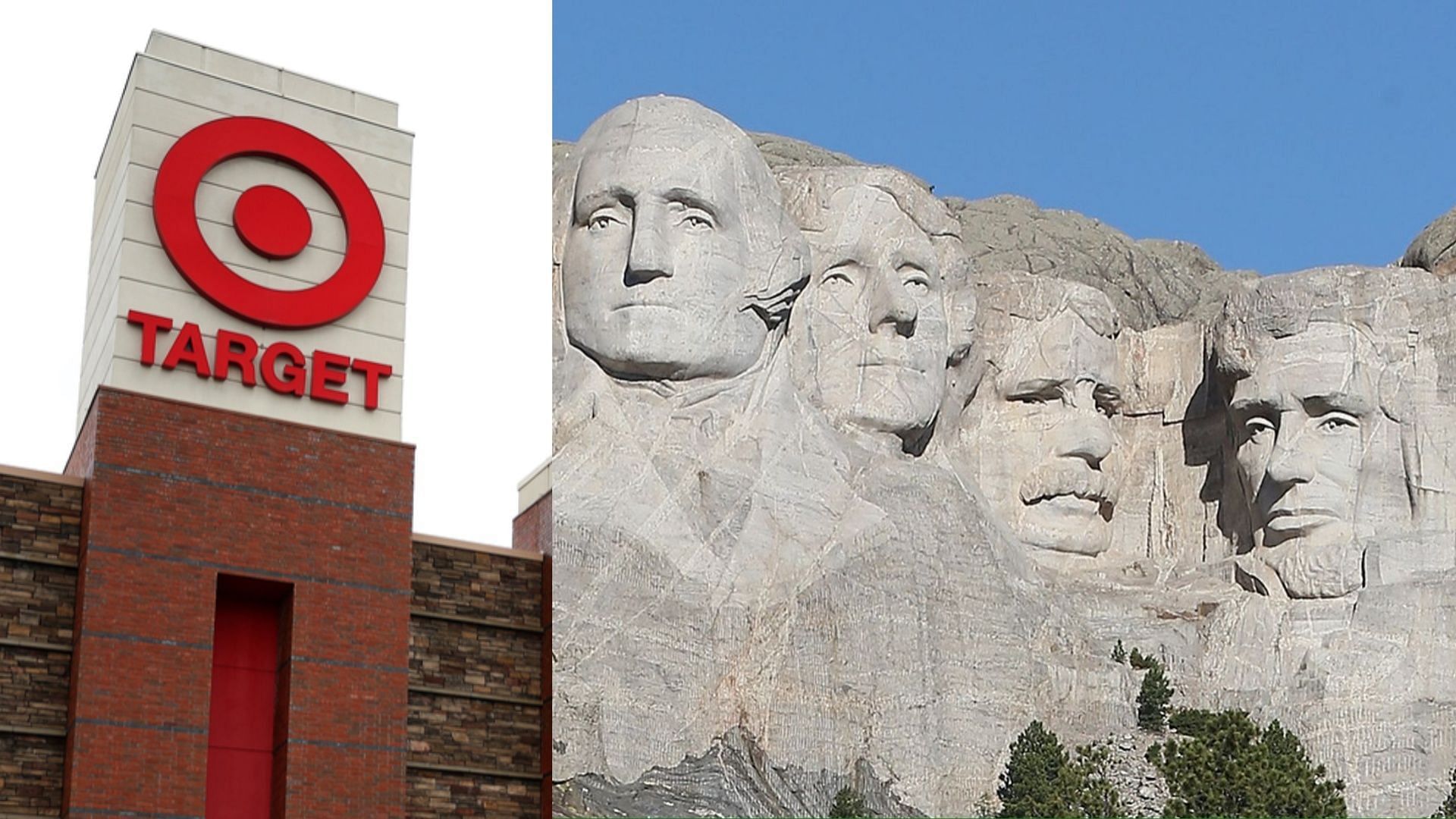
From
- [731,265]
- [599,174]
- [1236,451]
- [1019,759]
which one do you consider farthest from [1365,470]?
[599,174]

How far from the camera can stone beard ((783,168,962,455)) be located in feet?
92.8

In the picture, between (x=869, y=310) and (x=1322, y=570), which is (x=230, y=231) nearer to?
(x=869, y=310)

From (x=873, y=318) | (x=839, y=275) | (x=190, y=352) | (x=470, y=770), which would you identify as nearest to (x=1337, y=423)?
(x=873, y=318)

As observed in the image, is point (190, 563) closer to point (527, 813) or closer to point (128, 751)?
point (128, 751)

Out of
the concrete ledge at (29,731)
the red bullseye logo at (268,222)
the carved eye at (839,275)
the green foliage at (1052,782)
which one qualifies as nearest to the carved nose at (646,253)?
the carved eye at (839,275)

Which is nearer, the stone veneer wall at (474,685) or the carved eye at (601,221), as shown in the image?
the stone veneer wall at (474,685)

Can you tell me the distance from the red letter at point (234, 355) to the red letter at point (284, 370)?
0.14 meters

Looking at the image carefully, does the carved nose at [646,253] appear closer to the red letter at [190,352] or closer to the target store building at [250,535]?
the target store building at [250,535]

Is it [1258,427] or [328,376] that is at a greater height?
[1258,427]

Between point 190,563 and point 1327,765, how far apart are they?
1329 cm

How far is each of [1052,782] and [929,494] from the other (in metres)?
3.74

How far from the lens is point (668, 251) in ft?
88.1

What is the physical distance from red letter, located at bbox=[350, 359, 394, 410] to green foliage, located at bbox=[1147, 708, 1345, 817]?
9.92 m

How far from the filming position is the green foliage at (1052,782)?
26.2 metres
